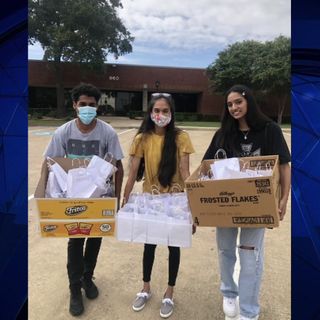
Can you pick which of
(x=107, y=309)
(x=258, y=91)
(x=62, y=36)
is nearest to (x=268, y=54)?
(x=258, y=91)

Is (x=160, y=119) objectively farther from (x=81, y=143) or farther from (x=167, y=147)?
(x=81, y=143)

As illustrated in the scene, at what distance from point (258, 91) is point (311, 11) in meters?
27.8

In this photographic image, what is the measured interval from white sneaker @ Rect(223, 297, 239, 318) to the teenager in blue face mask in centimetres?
112

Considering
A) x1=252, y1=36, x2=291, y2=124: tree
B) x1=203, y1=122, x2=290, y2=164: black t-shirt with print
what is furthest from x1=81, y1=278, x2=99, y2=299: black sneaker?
x1=252, y1=36, x2=291, y2=124: tree

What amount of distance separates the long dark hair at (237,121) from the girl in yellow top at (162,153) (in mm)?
321

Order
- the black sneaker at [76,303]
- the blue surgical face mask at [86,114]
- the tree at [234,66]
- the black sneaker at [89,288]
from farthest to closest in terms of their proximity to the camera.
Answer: the tree at [234,66] → the black sneaker at [89,288] → the black sneaker at [76,303] → the blue surgical face mask at [86,114]

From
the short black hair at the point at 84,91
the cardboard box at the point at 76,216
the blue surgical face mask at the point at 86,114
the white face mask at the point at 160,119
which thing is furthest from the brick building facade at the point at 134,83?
the cardboard box at the point at 76,216

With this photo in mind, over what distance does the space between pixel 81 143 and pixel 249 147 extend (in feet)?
4.14

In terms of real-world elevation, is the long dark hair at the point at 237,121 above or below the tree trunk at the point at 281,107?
below

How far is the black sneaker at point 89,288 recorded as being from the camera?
344 cm

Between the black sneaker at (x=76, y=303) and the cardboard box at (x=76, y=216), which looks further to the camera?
the black sneaker at (x=76, y=303)

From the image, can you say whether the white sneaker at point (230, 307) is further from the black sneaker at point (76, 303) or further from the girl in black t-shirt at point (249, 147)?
the black sneaker at point (76, 303)

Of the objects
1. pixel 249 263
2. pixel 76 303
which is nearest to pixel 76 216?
pixel 76 303

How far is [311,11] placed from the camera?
2.03 m
